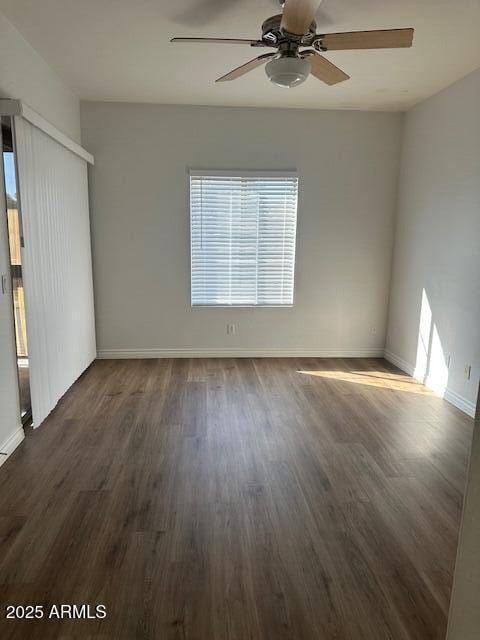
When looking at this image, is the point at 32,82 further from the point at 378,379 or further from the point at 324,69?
Answer: the point at 378,379

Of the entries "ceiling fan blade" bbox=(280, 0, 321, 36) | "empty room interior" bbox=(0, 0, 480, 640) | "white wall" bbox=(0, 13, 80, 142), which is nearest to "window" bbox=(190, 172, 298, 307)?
"empty room interior" bbox=(0, 0, 480, 640)

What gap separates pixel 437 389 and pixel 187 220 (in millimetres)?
3177

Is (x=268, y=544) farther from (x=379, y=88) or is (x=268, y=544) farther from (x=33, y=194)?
(x=379, y=88)

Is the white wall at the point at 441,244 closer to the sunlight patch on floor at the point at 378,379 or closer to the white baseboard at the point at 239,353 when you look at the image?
the sunlight patch on floor at the point at 378,379

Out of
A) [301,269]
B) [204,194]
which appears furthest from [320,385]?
[204,194]

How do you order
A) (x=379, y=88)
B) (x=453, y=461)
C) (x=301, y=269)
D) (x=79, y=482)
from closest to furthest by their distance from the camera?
(x=79, y=482) → (x=453, y=461) → (x=379, y=88) → (x=301, y=269)

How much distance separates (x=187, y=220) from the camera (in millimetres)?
4676

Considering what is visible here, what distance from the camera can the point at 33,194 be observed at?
9.79 feet

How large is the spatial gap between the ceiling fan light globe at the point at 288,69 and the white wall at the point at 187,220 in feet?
7.21

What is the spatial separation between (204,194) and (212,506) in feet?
11.4

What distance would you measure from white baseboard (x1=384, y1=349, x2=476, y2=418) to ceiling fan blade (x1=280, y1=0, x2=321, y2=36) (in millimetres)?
3078

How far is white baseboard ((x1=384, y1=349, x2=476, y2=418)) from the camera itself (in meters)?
3.54

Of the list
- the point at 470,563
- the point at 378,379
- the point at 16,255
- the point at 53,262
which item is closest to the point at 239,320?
the point at 378,379

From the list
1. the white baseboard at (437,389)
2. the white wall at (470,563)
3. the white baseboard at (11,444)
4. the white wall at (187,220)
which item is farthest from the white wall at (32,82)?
the white baseboard at (437,389)
